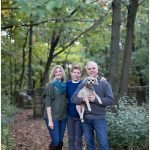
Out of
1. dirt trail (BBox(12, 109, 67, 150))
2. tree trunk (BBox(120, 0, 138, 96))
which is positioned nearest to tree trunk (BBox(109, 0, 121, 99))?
dirt trail (BBox(12, 109, 67, 150))

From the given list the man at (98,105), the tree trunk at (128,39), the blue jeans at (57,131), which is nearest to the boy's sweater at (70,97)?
the blue jeans at (57,131)

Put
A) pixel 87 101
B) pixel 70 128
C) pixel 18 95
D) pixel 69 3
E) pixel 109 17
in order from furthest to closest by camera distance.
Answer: pixel 18 95, pixel 109 17, pixel 70 128, pixel 87 101, pixel 69 3

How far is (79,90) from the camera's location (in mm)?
5773

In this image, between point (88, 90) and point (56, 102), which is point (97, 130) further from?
point (56, 102)

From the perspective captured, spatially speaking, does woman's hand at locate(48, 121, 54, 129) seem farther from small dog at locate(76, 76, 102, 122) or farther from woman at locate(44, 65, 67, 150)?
small dog at locate(76, 76, 102, 122)

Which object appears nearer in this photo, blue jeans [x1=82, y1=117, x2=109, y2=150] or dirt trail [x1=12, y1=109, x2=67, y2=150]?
blue jeans [x1=82, y1=117, x2=109, y2=150]

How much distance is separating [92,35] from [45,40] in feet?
24.0

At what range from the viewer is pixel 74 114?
611 cm

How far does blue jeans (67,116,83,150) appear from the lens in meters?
6.07

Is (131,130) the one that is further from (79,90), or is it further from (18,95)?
(18,95)

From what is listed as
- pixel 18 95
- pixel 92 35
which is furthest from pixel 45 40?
pixel 92 35

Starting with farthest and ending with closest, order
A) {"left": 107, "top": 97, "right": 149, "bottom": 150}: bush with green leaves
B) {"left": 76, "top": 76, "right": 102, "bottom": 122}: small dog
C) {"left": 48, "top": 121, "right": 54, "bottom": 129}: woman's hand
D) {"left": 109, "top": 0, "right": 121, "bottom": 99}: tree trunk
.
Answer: {"left": 109, "top": 0, "right": 121, "bottom": 99}: tree trunk
{"left": 107, "top": 97, "right": 149, "bottom": 150}: bush with green leaves
{"left": 48, "top": 121, "right": 54, "bottom": 129}: woman's hand
{"left": 76, "top": 76, "right": 102, "bottom": 122}: small dog

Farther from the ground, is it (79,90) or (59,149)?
(79,90)

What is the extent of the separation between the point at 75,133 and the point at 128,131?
0.96 metres
